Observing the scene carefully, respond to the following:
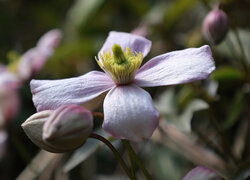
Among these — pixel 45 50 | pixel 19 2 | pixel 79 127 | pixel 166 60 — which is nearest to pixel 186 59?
pixel 166 60

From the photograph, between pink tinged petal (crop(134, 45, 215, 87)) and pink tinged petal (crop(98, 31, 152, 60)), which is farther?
pink tinged petal (crop(98, 31, 152, 60))

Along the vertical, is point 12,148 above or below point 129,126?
below

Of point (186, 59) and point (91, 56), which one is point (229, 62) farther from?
point (186, 59)

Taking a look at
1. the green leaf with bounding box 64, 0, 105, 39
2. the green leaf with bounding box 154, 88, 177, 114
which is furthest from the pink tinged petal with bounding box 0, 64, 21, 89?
the green leaf with bounding box 64, 0, 105, 39

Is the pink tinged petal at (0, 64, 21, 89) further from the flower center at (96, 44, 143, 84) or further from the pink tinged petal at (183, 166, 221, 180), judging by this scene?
the pink tinged petal at (183, 166, 221, 180)

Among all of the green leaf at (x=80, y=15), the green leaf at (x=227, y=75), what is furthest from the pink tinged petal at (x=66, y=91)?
the green leaf at (x=80, y=15)

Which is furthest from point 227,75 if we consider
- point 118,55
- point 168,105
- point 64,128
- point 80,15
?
point 80,15

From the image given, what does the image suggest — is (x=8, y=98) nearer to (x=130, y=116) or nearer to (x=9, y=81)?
(x=9, y=81)
